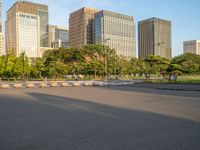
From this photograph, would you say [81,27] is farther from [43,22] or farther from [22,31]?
[43,22]

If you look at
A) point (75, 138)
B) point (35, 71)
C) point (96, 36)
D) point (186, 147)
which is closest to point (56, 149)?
point (75, 138)

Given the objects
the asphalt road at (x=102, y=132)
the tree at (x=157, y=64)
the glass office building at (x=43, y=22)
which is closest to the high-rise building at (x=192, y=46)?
the glass office building at (x=43, y=22)

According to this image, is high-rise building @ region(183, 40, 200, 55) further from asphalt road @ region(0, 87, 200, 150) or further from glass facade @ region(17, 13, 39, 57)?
asphalt road @ region(0, 87, 200, 150)

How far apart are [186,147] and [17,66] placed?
196ft

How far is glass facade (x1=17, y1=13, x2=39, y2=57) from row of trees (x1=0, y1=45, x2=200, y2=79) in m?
58.1

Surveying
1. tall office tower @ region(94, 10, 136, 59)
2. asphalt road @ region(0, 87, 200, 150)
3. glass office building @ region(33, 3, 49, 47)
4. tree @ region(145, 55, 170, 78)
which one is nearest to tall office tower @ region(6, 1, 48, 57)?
glass office building @ region(33, 3, 49, 47)

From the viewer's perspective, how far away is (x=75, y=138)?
6336 mm

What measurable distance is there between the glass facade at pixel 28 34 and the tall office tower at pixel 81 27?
863 inches

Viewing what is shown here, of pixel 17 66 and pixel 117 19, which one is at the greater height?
pixel 117 19

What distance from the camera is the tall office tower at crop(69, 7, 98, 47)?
136 m

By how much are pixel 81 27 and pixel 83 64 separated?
2939 inches

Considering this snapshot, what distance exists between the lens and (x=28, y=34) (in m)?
134

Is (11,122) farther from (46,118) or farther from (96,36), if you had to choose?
(96,36)

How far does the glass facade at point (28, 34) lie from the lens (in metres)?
130
